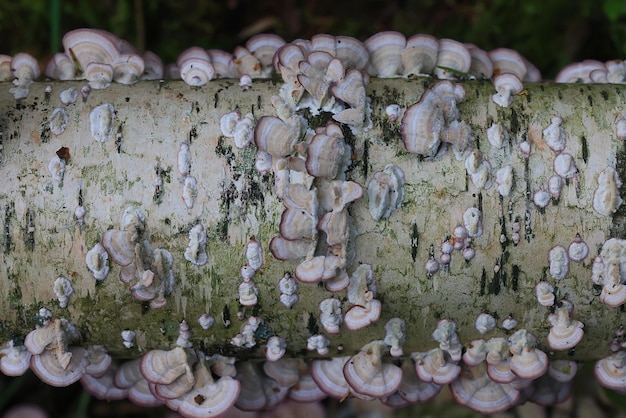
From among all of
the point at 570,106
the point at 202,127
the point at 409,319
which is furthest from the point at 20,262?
the point at 570,106

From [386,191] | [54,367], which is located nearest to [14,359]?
[54,367]

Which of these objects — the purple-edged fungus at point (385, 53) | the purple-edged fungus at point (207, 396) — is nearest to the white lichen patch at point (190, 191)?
the purple-edged fungus at point (207, 396)

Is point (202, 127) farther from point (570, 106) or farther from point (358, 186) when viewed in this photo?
point (570, 106)

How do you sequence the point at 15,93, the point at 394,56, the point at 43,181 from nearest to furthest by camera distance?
the point at 43,181, the point at 15,93, the point at 394,56

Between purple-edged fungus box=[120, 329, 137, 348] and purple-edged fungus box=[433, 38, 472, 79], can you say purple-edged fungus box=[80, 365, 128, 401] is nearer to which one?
purple-edged fungus box=[120, 329, 137, 348]

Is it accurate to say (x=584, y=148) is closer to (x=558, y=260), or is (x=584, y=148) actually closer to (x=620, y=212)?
(x=620, y=212)
